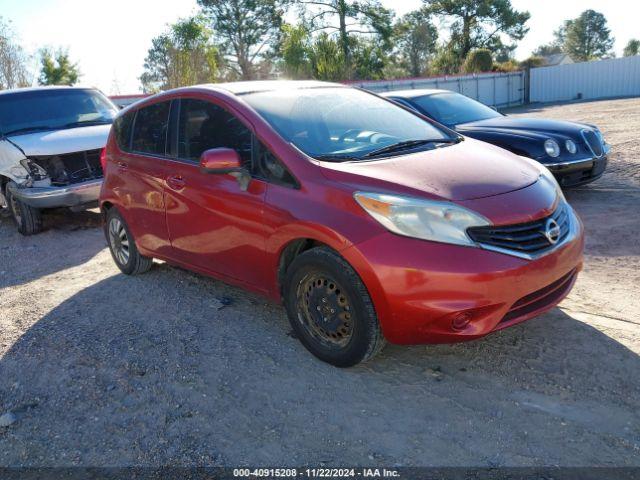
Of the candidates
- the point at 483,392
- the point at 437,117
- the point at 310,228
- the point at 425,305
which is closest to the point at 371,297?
the point at 425,305

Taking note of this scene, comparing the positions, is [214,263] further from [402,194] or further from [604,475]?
[604,475]

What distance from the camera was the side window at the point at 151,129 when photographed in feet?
15.7

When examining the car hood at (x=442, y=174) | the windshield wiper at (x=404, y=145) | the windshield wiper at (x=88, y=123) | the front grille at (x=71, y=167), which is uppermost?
the windshield wiper at (x=88, y=123)

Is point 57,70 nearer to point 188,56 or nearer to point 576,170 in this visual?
point 188,56

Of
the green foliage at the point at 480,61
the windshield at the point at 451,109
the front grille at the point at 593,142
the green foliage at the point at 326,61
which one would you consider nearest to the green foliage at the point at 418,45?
the green foliage at the point at 480,61

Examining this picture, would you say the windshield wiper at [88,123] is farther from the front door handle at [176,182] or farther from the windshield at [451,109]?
the front door handle at [176,182]

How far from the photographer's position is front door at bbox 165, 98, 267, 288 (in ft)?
12.7

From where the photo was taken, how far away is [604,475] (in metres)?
2.49

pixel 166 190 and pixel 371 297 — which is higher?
pixel 166 190

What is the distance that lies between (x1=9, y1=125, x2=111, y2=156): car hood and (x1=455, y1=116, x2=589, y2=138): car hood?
500cm

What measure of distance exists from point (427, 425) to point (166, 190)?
2795 millimetres

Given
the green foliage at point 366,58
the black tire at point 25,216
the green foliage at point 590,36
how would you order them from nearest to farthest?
the black tire at point 25,216 → the green foliage at point 366,58 → the green foliage at point 590,36

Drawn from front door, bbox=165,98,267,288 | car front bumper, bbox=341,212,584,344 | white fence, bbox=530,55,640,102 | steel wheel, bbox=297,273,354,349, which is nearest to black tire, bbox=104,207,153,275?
front door, bbox=165,98,267,288

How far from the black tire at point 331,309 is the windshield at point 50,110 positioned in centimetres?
635
